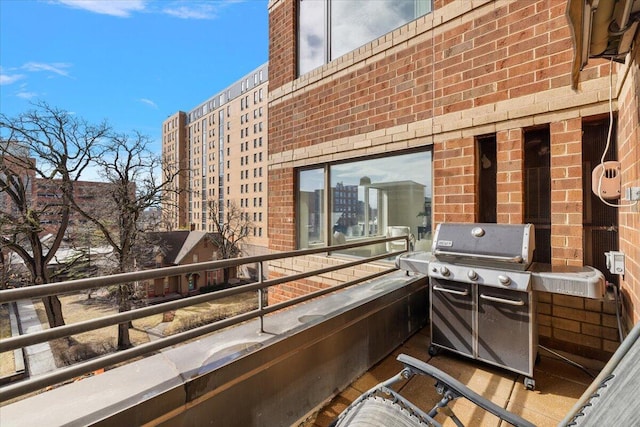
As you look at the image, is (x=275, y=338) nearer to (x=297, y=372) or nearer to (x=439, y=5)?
(x=297, y=372)

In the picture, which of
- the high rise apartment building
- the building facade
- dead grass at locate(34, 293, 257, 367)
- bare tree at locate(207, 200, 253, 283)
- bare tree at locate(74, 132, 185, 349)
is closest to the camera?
the building facade

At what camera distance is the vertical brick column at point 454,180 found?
3.53 m

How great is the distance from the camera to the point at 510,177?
325cm

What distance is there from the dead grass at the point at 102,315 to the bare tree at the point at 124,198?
5.36 feet

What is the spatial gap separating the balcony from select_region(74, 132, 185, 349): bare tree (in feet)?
55.3

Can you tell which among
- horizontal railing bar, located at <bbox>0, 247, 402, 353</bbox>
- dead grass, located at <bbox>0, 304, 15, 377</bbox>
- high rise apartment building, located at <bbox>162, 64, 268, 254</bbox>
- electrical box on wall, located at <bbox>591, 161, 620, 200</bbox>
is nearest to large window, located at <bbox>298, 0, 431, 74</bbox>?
electrical box on wall, located at <bbox>591, 161, 620, 200</bbox>

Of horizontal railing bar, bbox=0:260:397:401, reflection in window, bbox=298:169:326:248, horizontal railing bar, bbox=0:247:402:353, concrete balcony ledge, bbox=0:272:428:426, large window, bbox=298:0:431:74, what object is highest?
large window, bbox=298:0:431:74

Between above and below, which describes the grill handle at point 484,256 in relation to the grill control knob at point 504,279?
above

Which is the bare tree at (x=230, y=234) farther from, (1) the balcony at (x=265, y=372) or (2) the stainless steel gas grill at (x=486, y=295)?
(2) the stainless steel gas grill at (x=486, y=295)

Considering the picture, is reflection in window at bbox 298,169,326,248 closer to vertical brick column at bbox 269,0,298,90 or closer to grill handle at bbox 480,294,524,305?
vertical brick column at bbox 269,0,298,90

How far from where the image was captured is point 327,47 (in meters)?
5.21

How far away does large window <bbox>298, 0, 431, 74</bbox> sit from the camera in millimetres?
4309

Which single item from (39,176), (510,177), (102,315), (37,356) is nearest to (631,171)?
(510,177)

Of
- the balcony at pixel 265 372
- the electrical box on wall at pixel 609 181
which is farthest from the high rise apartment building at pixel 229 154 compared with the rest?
the electrical box on wall at pixel 609 181
